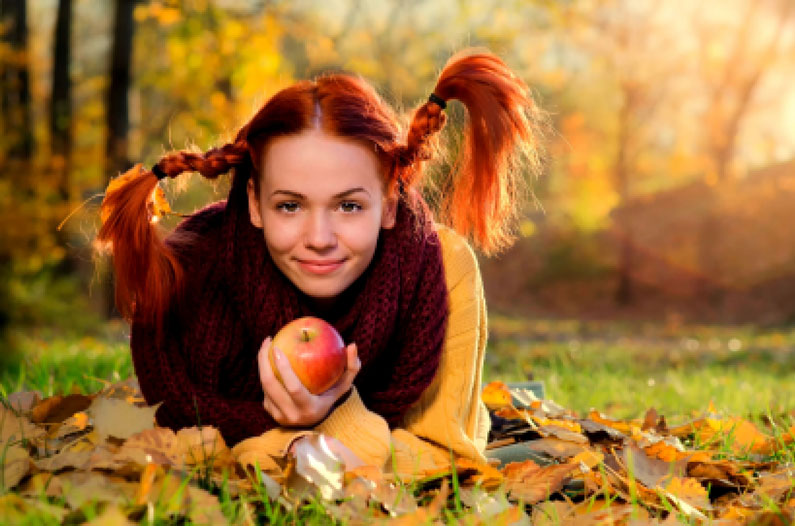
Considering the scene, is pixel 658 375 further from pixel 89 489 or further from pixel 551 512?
pixel 89 489

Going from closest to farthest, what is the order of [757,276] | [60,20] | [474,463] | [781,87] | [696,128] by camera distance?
[474,463] < [60,20] < [757,276] < [781,87] < [696,128]

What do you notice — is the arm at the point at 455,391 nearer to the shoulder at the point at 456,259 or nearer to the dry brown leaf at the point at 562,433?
the shoulder at the point at 456,259

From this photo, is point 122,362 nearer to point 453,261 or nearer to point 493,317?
point 453,261

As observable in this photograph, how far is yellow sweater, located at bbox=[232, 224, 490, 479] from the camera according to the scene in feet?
8.11

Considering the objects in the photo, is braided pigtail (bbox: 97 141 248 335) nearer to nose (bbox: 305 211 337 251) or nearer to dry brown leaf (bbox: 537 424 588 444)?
nose (bbox: 305 211 337 251)

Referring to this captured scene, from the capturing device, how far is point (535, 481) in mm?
2340

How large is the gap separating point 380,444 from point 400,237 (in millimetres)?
642

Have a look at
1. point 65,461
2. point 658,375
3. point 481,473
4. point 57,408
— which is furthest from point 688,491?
point 658,375

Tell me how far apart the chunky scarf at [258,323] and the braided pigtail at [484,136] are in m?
0.17

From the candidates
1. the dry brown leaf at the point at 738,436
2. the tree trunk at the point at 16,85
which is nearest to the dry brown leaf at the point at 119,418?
the dry brown leaf at the point at 738,436

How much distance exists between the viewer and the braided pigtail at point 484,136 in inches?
100

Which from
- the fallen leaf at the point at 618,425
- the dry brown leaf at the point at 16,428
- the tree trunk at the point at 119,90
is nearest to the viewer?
the dry brown leaf at the point at 16,428

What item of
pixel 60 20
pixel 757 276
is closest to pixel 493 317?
pixel 757 276

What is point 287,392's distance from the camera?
2387mm
